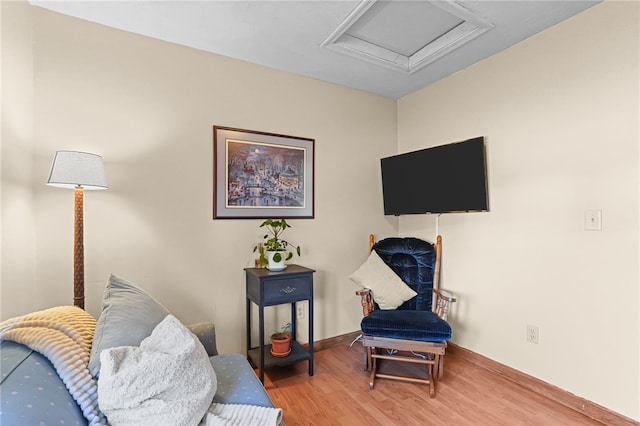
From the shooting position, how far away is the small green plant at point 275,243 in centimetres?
249

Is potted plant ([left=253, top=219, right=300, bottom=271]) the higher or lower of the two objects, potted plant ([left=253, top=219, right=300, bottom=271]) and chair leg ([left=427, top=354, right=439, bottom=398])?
the higher

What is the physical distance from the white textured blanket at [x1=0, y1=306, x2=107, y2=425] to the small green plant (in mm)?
1372

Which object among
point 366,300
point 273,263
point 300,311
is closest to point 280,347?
point 300,311

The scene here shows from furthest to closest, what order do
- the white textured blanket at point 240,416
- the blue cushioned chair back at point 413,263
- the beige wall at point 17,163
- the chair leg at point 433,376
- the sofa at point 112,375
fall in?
the blue cushioned chair back at point 413,263 → the chair leg at point 433,376 → the beige wall at point 17,163 → the white textured blanket at point 240,416 → the sofa at point 112,375

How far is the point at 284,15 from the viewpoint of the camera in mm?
2016

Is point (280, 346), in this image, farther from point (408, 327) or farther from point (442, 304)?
point (442, 304)

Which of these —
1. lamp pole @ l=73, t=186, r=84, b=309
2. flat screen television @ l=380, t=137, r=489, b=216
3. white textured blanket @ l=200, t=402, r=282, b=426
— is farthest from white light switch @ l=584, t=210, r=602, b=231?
lamp pole @ l=73, t=186, r=84, b=309

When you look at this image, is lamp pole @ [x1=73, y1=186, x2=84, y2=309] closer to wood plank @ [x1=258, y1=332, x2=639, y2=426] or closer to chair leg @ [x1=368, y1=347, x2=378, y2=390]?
wood plank @ [x1=258, y1=332, x2=639, y2=426]

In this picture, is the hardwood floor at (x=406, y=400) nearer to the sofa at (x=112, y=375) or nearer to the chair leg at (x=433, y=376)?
the chair leg at (x=433, y=376)

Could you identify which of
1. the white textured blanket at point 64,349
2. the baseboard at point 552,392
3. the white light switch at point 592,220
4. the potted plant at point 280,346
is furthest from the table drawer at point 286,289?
the white light switch at point 592,220

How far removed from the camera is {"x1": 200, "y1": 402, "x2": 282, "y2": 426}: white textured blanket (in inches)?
46.5

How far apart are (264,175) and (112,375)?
1.88 m

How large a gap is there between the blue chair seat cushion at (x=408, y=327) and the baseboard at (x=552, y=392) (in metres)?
0.62

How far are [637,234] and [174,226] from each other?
2.95 metres
